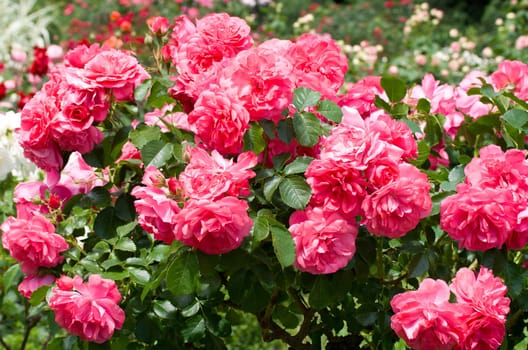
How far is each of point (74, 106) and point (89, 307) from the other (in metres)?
0.37

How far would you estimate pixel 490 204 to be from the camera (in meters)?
1.39

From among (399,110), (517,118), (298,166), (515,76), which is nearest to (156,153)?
(298,166)

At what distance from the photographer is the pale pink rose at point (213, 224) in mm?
1307

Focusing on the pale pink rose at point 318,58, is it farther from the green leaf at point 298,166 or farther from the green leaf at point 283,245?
the green leaf at point 283,245

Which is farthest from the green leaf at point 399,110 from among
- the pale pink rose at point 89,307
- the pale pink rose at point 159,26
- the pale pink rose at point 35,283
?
the pale pink rose at point 35,283

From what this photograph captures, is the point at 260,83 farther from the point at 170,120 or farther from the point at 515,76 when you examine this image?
the point at 515,76

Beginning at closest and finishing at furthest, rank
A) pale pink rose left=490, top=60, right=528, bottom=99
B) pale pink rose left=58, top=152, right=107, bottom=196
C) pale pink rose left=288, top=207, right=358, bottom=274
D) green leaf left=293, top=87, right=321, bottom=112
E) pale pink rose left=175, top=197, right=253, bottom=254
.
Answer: pale pink rose left=175, top=197, right=253, bottom=254
pale pink rose left=288, top=207, right=358, bottom=274
green leaf left=293, top=87, right=321, bottom=112
pale pink rose left=58, top=152, right=107, bottom=196
pale pink rose left=490, top=60, right=528, bottom=99

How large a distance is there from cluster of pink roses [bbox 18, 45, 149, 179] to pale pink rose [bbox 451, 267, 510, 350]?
0.72 meters

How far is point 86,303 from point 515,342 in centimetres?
93

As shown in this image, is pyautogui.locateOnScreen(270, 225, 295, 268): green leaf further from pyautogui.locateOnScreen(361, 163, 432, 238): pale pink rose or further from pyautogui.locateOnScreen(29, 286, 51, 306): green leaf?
pyautogui.locateOnScreen(29, 286, 51, 306): green leaf

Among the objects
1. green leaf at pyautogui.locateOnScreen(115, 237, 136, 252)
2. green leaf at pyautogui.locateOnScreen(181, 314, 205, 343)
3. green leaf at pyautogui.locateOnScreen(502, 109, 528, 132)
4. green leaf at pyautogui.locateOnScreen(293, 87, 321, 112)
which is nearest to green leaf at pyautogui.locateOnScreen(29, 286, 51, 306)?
green leaf at pyautogui.locateOnScreen(115, 237, 136, 252)

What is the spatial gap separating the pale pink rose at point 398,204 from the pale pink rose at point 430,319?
11 centimetres

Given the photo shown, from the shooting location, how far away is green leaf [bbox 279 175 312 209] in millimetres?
1419

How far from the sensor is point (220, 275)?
1.69 metres
